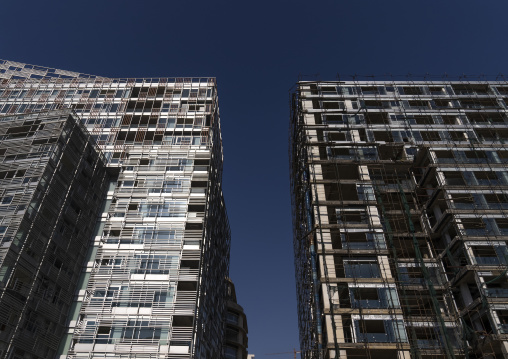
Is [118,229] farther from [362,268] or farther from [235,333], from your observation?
[235,333]

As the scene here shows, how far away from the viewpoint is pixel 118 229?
151 feet

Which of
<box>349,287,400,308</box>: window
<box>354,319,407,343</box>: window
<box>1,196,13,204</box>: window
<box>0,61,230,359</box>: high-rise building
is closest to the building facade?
<box>0,61,230,359</box>: high-rise building

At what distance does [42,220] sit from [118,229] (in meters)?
8.92

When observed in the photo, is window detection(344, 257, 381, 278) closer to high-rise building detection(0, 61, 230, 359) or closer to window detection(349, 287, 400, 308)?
window detection(349, 287, 400, 308)

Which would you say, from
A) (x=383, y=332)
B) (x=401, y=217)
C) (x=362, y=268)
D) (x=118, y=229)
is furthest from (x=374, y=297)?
(x=118, y=229)

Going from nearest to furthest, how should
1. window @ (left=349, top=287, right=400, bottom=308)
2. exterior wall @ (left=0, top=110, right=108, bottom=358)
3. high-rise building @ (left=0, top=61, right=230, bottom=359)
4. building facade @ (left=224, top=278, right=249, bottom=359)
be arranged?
exterior wall @ (left=0, top=110, right=108, bottom=358)
high-rise building @ (left=0, top=61, right=230, bottom=359)
window @ (left=349, top=287, right=400, bottom=308)
building facade @ (left=224, top=278, right=249, bottom=359)

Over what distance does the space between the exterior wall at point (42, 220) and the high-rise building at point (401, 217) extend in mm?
24450

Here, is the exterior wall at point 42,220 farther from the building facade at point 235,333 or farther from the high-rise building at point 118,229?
the building facade at point 235,333

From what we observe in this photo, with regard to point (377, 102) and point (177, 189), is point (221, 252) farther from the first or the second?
point (377, 102)

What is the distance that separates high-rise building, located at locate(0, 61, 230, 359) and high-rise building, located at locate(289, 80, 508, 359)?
12.4 meters

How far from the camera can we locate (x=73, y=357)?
122 ft

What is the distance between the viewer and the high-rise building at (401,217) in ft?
123

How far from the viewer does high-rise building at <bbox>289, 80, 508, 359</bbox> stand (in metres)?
37.4

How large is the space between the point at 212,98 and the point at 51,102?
902 inches
